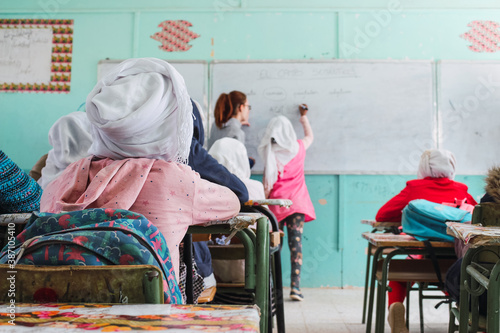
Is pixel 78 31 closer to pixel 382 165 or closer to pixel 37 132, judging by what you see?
pixel 37 132

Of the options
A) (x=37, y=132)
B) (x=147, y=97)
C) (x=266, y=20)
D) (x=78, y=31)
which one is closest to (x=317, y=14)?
(x=266, y=20)

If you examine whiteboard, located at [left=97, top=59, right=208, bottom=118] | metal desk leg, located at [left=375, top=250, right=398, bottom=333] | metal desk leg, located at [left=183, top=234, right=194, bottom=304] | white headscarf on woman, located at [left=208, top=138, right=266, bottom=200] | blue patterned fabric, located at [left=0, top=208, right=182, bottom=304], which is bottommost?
metal desk leg, located at [left=375, top=250, right=398, bottom=333]

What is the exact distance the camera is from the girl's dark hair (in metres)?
3.70

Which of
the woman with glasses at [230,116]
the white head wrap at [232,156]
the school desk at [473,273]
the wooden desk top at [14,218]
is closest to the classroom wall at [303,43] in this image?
the woman with glasses at [230,116]

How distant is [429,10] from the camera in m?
4.06

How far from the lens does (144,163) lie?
1.23 m

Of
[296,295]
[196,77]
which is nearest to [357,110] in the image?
[196,77]

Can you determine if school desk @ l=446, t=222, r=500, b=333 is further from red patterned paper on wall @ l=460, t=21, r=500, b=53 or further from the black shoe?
red patterned paper on wall @ l=460, t=21, r=500, b=53

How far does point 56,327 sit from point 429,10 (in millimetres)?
4279

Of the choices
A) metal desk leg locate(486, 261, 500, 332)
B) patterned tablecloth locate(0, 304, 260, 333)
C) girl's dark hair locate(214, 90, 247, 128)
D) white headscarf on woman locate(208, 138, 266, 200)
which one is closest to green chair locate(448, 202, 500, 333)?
metal desk leg locate(486, 261, 500, 332)

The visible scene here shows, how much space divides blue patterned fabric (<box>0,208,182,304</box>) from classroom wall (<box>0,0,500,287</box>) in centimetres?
→ 326

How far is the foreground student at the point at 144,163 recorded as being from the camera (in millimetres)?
1152

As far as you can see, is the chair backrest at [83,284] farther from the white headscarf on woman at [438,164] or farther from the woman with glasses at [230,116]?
the woman with glasses at [230,116]

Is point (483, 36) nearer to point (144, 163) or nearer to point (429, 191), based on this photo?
point (429, 191)
